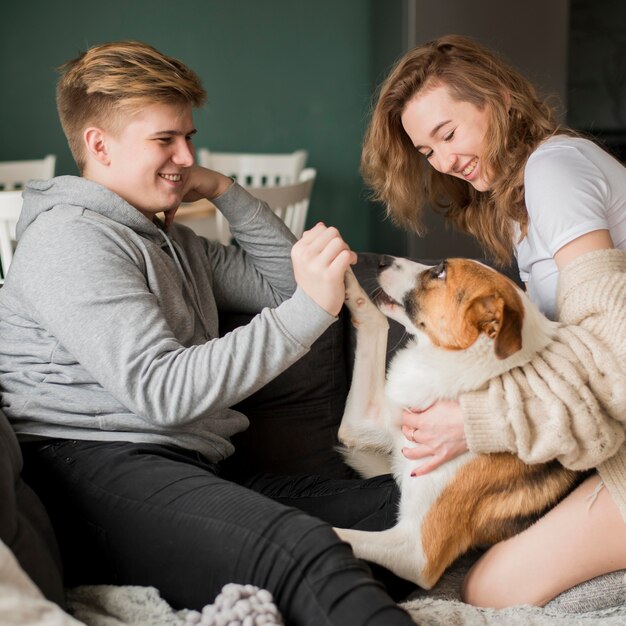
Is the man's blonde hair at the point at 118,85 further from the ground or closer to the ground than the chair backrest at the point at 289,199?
further from the ground

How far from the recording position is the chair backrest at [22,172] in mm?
4020

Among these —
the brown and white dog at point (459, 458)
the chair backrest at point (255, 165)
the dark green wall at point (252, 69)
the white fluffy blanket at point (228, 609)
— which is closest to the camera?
the white fluffy blanket at point (228, 609)

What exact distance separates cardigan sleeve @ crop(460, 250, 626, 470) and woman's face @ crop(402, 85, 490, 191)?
0.49 meters

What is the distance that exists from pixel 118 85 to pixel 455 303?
78cm

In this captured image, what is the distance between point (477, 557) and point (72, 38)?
4003 mm

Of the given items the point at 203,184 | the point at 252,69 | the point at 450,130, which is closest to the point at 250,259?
the point at 203,184

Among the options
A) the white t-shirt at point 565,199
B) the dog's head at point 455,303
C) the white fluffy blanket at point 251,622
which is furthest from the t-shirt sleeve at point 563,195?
the white fluffy blanket at point 251,622

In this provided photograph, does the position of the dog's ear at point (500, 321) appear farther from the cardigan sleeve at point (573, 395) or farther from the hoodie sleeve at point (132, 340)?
the hoodie sleeve at point (132, 340)

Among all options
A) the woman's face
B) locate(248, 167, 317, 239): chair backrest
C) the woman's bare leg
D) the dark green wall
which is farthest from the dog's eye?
the dark green wall

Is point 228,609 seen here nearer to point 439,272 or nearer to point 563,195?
point 439,272

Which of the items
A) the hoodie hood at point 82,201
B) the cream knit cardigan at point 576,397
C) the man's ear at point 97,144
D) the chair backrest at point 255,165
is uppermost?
the man's ear at point 97,144

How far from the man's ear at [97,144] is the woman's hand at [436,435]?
32.1 inches

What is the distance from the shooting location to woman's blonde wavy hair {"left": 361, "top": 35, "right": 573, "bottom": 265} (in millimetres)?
1928

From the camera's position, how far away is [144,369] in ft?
4.74
